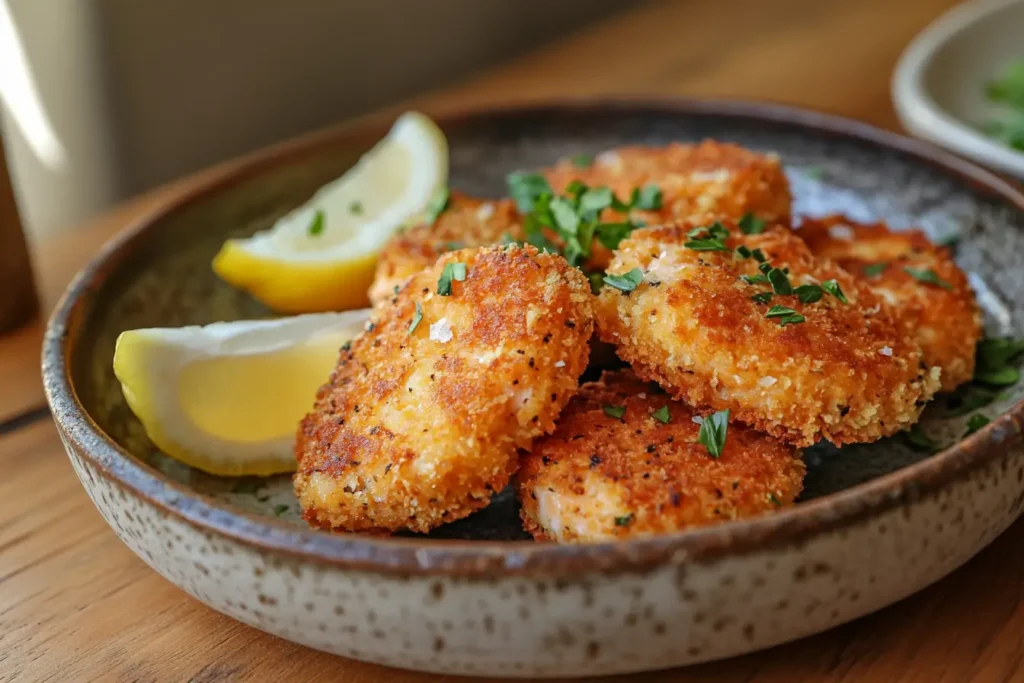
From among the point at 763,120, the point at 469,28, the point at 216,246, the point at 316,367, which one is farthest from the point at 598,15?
the point at 316,367

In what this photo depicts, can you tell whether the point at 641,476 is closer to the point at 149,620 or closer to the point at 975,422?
the point at 975,422

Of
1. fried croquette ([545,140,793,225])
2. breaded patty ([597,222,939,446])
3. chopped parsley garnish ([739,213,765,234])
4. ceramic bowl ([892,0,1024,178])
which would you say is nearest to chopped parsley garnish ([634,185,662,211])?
fried croquette ([545,140,793,225])

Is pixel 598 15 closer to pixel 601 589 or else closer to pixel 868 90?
pixel 868 90

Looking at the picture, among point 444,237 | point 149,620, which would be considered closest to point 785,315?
point 444,237

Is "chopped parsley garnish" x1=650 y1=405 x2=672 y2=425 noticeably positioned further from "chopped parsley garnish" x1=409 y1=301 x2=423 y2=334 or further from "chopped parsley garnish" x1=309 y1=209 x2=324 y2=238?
"chopped parsley garnish" x1=309 y1=209 x2=324 y2=238

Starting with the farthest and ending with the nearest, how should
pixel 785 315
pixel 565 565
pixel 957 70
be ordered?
pixel 957 70 → pixel 785 315 → pixel 565 565

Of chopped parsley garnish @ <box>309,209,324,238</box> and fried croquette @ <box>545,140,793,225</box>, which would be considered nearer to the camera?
fried croquette @ <box>545,140,793,225</box>

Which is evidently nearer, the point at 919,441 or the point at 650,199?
the point at 919,441
